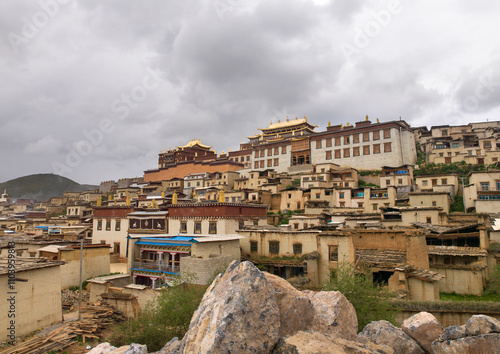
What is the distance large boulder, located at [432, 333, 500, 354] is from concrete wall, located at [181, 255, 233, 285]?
13642mm

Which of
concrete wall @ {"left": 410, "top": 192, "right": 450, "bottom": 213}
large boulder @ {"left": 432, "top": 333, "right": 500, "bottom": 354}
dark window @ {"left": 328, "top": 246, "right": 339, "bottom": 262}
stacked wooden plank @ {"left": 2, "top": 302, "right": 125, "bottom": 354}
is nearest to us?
large boulder @ {"left": 432, "top": 333, "right": 500, "bottom": 354}

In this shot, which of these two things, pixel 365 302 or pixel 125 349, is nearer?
pixel 125 349

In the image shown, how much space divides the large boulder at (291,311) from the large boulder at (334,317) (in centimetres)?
43

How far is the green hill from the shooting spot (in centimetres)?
15638

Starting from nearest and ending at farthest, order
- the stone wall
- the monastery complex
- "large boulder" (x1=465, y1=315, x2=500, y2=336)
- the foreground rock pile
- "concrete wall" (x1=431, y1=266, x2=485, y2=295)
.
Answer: the foreground rock pile → "large boulder" (x1=465, y1=315, x2=500, y2=336) → the stone wall → "concrete wall" (x1=431, y1=266, x2=485, y2=295) → the monastery complex

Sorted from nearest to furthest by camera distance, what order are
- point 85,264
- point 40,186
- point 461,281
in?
1. point 461,281
2. point 85,264
3. point 40,186

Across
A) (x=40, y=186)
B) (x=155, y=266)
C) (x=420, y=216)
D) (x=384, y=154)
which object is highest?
(x=40, y=186)

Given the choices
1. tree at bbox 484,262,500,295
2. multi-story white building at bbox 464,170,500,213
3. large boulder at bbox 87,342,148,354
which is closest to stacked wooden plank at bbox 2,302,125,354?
large boulder at bbox 87,342,148,354

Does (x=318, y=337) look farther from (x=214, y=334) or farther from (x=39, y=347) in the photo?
(x=39, y=347)

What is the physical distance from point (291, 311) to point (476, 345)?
12.4 feet

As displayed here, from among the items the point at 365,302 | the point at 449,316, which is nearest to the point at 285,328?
the point at 365,302

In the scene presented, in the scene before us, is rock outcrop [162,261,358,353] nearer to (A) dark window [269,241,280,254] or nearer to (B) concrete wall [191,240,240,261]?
(B) concrete wall [191,240,240,261]

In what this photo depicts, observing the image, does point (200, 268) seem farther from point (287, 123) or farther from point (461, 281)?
point (287, 123)

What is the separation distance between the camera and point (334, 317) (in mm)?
7172
